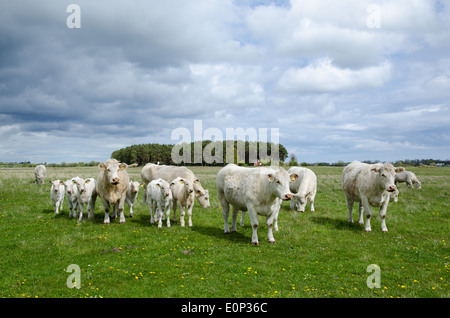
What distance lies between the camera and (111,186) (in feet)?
48.5

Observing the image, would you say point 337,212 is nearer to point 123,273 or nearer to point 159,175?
point 159,175

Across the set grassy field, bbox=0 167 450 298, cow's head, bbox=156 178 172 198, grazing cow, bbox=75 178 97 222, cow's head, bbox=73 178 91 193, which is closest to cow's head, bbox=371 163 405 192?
grassy field, bbox=0 167 450 298

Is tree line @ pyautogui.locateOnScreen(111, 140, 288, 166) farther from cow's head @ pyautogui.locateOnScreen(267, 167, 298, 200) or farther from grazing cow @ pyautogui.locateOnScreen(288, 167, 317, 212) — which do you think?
cow's head @ pyautogui.locateOnScreen(267, 167, 298, 200)

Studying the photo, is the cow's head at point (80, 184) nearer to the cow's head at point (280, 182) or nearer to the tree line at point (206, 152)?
the cow's head at point (280, 182)

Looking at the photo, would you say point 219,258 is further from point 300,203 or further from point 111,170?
point 300,203

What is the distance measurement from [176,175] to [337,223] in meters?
9.28

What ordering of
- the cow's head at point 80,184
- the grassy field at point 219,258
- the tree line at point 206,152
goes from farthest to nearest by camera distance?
the tree line at point 206,152
the cow's head at point 80,184
the grassy field at point 219,258

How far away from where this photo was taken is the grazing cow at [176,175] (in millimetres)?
16219

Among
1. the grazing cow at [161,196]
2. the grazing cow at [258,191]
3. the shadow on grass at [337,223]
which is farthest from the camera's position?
the shadow on grass at [337,223]

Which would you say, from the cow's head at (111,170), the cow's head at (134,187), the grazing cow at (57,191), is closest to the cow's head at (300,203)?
the cow's head at (134,187)

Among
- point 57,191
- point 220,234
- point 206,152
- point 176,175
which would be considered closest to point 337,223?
point 220,234

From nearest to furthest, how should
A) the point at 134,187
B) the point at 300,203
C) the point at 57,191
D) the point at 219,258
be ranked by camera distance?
1. the point at 219,258
2. the point at 134,187
3. the point at 57,191
4. the point at 300,203

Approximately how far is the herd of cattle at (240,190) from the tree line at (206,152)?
70.6m
